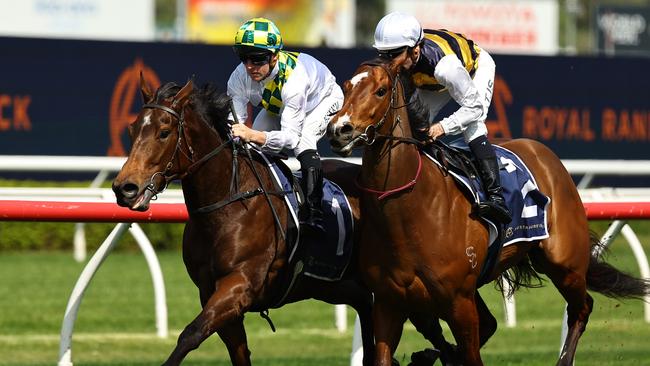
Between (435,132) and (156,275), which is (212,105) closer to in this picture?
(435,132)

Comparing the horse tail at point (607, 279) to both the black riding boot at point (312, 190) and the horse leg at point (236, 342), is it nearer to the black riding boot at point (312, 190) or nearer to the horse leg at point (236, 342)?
the black riding boot at point (312, 190)

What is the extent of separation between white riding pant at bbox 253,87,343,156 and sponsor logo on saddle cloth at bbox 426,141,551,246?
0.58m

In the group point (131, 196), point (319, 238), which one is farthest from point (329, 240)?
point (131, 196)

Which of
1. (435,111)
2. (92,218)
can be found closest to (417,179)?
(435,111)

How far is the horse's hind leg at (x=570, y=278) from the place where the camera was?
605cm

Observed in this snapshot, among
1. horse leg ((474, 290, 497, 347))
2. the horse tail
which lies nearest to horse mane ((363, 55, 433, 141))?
horse leg ((474, 290, 497, 347))

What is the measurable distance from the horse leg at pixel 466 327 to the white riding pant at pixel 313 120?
0.97 meters

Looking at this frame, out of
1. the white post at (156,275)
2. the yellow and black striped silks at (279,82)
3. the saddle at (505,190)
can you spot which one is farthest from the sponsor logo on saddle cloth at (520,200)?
the white post at (156,275)

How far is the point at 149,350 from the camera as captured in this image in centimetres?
760

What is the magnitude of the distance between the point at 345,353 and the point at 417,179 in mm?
2758

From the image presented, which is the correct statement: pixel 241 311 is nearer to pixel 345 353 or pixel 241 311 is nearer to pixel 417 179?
pixel 417 179

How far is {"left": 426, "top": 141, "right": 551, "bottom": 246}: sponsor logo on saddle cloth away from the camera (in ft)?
18.7

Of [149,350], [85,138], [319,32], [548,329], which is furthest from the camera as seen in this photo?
[319,32]

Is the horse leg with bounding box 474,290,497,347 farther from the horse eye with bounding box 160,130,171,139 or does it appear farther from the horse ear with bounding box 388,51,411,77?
the horse eye with bounding box 160,130,171,139
